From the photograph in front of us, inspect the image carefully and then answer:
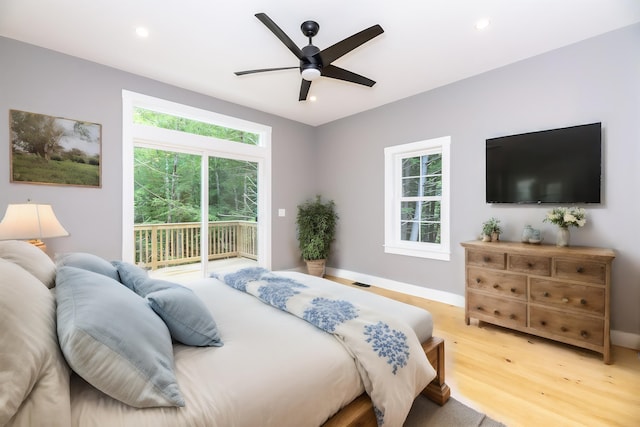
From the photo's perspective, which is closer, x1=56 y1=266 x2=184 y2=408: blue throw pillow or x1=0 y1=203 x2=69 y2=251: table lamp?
x1=56 y1=266 x2=184 y2=408: blue throw pillow

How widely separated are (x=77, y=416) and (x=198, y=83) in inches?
141

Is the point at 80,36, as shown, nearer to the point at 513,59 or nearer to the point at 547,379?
the point at 513,59

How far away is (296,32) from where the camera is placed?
249 cm

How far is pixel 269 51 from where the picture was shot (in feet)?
9.08

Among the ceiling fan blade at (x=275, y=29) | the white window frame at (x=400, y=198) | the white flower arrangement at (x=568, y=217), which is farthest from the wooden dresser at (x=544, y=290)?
the ceiling fan blade at (x=275, y=29)

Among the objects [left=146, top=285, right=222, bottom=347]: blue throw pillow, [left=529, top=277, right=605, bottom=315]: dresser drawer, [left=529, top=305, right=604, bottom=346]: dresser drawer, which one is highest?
[left=146, top=285, right=222, bottom=347]: blue throw pillow

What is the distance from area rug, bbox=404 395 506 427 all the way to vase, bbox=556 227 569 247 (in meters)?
1.77

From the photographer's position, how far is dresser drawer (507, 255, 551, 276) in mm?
2436

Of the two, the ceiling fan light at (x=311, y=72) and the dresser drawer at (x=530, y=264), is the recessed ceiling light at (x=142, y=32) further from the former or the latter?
the dresser drawer at (x=530, y=264)

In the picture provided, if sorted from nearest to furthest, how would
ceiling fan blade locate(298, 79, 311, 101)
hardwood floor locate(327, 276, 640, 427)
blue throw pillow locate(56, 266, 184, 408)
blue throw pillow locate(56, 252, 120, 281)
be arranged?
blue throw pillow locate(56, 266, 184, 408), blue throw pillow locate(56, 252, 120, 281), hardwood floor locate(327, 276, 640, 427), ceiling fan blade locate(298, 79, 311, 101)

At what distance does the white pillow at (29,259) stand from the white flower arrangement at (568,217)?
3.64 m

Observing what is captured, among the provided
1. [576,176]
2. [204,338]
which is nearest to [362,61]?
[576,176]

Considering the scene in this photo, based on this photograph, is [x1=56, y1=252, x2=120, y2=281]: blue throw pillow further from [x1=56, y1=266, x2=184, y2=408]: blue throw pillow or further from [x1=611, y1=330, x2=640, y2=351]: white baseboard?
[x1=611, y1=330, x2=640, y2=351]: white baseboard

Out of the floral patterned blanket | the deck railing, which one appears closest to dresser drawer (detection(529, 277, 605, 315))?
the floral patterned blanket
